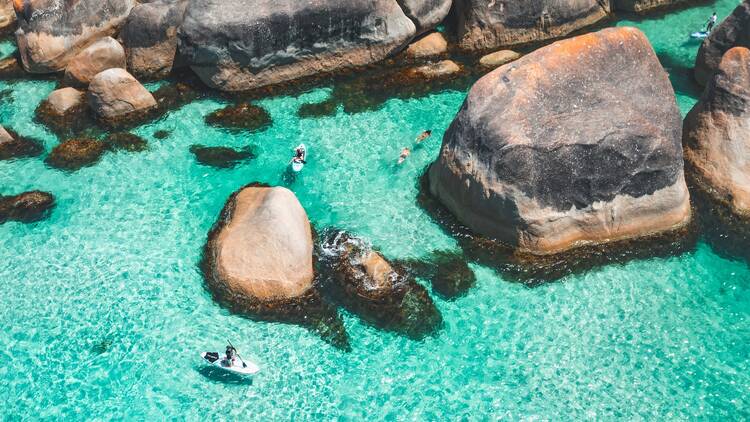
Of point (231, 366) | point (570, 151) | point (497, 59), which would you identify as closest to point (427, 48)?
point (497, 59)

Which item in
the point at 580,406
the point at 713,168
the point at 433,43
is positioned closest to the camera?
the point at 580,406

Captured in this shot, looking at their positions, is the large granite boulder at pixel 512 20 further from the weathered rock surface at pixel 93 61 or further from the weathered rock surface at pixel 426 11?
the weathered rock surface at pixel 93 61

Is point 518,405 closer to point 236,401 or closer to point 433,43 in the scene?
point 236,401

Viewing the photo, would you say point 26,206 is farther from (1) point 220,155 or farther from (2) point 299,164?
(2) point 299,164

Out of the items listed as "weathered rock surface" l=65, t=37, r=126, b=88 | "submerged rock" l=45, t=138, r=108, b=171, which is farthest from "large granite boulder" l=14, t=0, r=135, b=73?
"submerged rock" l=45, t=138, r=108, b=171

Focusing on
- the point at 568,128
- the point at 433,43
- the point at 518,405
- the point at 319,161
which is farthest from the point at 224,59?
the point at 518,405

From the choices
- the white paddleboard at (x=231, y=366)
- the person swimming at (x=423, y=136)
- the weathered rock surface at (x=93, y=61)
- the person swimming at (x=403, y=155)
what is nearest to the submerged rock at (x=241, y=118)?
the weathered rock surface at (x=93, y=61)
